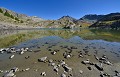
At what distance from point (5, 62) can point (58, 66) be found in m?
8.96

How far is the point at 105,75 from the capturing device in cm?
1622

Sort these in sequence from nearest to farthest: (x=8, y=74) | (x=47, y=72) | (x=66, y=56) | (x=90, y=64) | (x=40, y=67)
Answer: (x=8, y=74) → (x=47, y=72) → (x=40, y=67) → (x=90, y=64) → (x=66, y=56)

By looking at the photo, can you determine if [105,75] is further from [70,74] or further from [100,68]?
[70,74]

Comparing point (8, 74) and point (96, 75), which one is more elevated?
point (8, 74)

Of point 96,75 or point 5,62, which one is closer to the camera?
point 96,75

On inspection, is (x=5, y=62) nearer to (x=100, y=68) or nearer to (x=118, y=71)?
(x=100, y=68)

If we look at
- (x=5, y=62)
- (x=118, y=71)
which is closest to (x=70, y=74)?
(x=118, y=71)

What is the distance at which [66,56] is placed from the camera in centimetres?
2430

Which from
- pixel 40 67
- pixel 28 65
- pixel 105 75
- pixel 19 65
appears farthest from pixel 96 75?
pixel 19 65

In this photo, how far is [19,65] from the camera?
19922mm

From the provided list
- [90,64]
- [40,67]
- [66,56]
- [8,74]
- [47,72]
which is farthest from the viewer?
[66,56]

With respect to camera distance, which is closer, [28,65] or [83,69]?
[83,69]

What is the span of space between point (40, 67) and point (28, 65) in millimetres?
2194

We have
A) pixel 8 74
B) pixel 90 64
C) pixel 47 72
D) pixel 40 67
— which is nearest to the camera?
pixel 8 74
